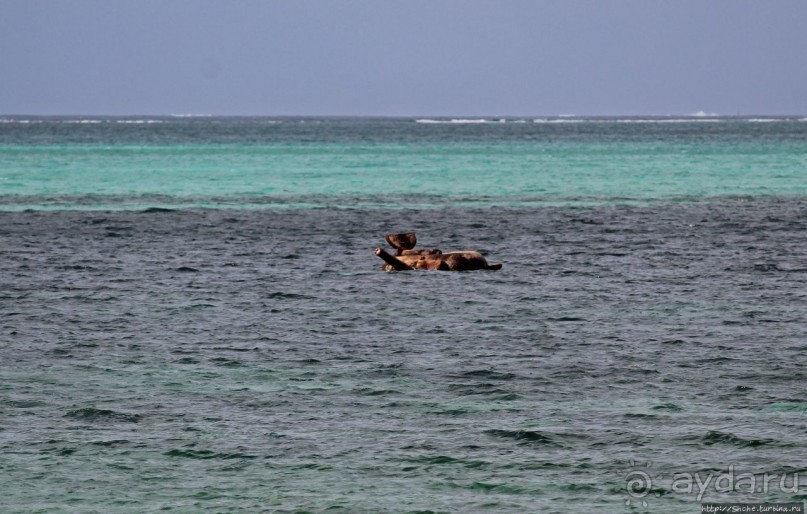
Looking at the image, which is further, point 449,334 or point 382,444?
point 449,334

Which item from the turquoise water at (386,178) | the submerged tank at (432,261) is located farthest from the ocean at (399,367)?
the turquoise water at (386,178)

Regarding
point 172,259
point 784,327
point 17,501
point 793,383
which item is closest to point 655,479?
point 793,383

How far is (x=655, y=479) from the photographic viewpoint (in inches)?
427

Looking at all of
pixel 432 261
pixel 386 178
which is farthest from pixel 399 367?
pixel 386 178

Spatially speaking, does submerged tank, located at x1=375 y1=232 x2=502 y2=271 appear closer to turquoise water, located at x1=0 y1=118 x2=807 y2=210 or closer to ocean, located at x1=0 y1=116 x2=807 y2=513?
ocean, located at x1=0 y1=116 x2=807 y2=513

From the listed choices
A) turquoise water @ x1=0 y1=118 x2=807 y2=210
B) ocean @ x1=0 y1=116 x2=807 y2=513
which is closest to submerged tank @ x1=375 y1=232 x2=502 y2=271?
ocean @ x1=0 y1=116 x2=807 y2=513

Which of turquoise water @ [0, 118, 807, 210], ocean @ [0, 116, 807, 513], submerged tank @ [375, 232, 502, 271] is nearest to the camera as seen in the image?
ocean @ [0, 116, 807, 513]

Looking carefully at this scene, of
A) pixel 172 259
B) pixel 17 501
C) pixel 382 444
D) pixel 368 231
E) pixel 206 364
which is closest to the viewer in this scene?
pixel 17 501

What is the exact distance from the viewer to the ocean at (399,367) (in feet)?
35.7

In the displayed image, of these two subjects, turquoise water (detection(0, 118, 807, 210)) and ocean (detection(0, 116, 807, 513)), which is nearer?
ocean (detection(0, 116, 807, 513))

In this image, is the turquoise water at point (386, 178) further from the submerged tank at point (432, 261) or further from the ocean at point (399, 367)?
the submerged tank at point (432, 261)

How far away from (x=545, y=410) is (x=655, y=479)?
2.38 m

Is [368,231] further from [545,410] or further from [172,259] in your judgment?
[545,410]

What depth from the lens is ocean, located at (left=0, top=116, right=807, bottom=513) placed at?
A: 10.9 m
